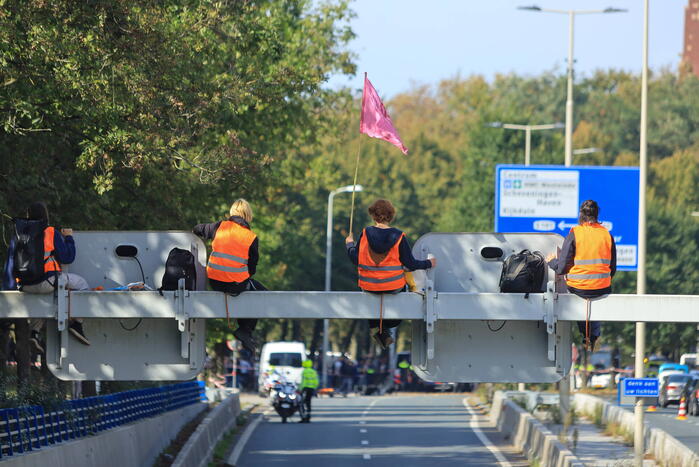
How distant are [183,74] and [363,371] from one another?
177ft

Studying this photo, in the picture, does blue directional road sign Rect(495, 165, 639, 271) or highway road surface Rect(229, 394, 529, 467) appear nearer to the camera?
highway road surface Rect(229, 394, 529, 467)

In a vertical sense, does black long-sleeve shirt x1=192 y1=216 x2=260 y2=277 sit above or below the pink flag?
below

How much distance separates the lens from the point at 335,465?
26.4m

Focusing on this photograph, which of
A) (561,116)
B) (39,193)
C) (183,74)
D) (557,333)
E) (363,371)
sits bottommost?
(363,371)

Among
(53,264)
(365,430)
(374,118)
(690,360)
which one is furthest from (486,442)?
(690,360)

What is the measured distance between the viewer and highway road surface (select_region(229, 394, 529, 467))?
2764cm

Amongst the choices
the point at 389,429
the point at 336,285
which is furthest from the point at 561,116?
the point at 389,429

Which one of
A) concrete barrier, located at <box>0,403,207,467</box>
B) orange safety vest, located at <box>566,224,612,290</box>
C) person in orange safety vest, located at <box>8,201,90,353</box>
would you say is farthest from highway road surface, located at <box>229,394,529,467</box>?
orange safety vest, located at <box>566,224,612,290</box>

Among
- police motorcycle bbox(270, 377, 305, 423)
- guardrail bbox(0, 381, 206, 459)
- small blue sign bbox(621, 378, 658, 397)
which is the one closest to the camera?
guardrail bbox(0, 381, 206, 459)

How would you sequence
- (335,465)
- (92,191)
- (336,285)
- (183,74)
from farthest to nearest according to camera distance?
(336,285), (335,465), (92,191), (183,74)

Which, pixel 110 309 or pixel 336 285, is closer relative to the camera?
pixel 110 309

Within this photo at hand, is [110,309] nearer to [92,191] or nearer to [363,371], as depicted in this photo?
[92,191]

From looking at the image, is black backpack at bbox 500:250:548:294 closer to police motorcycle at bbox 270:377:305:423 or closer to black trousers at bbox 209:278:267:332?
black trousers at bbox 209:278:267:332

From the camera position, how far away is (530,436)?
2858cm
